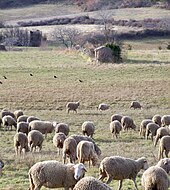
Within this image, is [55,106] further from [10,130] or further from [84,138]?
[84,138]

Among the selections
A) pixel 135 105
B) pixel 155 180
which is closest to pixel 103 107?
pixel 135 105

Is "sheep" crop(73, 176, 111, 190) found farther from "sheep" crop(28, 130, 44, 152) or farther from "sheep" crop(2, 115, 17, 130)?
"sheep" crop(2, 115, 17, 130)

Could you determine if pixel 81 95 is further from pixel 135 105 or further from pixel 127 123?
pixel 127 123

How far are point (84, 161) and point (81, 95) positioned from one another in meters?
21.5

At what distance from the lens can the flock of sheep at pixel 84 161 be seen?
16.1 meters

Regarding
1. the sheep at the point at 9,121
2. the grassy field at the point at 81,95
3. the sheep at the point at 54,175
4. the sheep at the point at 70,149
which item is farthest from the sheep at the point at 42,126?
the sheep at the point at 54,175

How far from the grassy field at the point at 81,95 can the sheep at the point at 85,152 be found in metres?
0.43

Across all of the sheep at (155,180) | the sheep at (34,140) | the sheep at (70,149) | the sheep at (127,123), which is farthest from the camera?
the sheep at (127,123)

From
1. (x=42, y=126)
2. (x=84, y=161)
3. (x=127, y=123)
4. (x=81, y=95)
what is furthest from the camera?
(x=81, y=95)

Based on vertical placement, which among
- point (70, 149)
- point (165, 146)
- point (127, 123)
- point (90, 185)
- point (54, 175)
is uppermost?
point (90, 185)

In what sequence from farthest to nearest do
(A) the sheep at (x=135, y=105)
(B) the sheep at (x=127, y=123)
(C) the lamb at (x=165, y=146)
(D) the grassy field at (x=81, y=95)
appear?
(A) the sheep at (x=135, y=105) < (B) the sheep at (x=127, y=123) < (D) the grassy field at (x=81, y=95) < (C) the lamb at (x=165, y=146)

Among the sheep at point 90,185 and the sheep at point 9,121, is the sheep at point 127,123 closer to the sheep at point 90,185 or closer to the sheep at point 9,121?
the sheep at point 9,121

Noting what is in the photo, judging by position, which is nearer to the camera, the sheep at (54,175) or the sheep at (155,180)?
the sheep at (155,180)

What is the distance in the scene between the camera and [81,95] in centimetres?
4159
